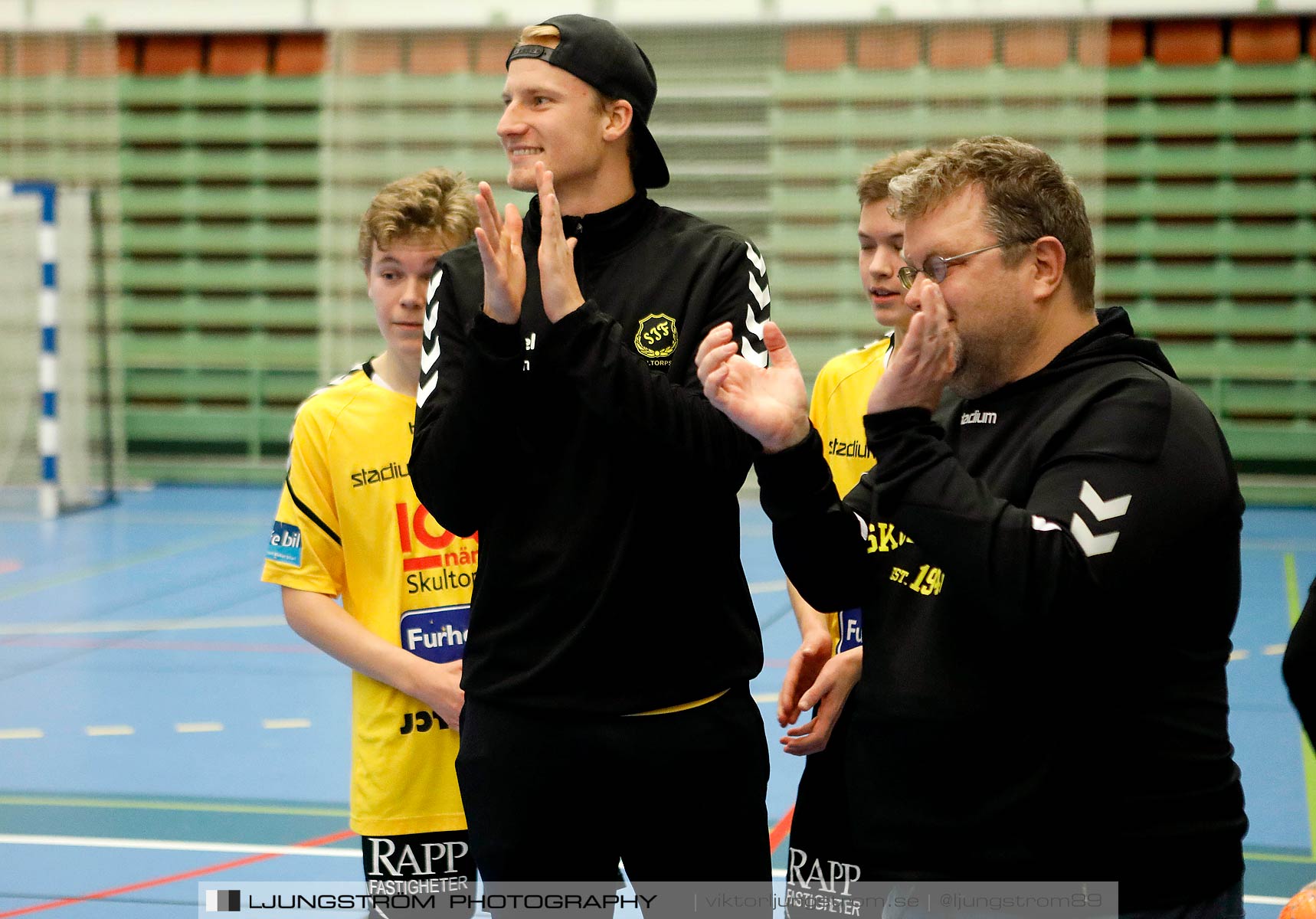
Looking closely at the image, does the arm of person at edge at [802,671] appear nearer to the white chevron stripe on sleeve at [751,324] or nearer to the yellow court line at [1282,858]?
the white chevron stripe on sleeve at [751,324]

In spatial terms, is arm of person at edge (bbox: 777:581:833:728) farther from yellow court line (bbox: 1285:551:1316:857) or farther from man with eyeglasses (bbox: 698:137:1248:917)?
yellow court line (bbox: 1285:551:1316:857)

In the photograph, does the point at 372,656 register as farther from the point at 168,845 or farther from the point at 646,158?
the point at 168,845

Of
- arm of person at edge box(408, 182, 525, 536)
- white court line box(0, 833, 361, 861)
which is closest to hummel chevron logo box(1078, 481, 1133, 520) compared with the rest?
arm of person at edge box(408, 182, 525, 536)

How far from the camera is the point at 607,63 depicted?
2342 mm

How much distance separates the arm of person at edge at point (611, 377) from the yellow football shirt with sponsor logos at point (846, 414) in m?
0.98

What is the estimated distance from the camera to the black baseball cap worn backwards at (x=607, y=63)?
7.61 ft

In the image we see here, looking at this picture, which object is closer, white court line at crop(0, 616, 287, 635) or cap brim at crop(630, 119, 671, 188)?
cap brim at crop(630, 119, 671, 188)

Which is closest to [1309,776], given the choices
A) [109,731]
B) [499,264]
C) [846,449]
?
[846,449]

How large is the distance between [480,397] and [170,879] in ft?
9.10

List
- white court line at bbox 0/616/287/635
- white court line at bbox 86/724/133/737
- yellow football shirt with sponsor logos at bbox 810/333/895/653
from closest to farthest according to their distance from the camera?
yellow football shirt with sponsor logos at bbox 810/333/895/653 < white court line at bbox 86/724/133/737 < white court line at bbox 0/616/287/635

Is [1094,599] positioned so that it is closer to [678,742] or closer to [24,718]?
[678,742]

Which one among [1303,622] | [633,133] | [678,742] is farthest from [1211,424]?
[633,133]

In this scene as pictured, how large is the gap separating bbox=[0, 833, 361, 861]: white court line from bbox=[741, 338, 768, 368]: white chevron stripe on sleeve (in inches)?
109

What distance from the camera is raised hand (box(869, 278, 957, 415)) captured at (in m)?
1.86
